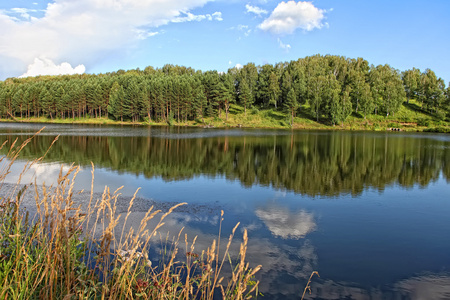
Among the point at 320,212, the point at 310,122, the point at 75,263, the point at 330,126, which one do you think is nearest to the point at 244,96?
the point at 310,122

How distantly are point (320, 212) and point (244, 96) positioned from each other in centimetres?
9190

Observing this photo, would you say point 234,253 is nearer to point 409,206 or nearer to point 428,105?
point 409,206

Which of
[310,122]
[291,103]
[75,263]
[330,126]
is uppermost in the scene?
[291,103]

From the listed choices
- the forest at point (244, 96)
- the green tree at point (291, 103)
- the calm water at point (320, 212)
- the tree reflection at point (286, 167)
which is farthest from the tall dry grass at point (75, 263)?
the forest at point (244, 96)

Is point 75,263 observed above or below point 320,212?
above

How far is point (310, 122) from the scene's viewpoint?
94312 millimetres

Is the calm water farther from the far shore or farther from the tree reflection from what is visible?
the far shore

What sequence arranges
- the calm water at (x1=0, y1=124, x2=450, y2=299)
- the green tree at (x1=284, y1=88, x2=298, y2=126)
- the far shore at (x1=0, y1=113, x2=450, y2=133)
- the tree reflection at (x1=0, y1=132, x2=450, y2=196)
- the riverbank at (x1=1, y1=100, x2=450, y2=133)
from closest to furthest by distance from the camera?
the calm water at (x1=0, y1=124, x2=450, y2=299), the tree reflection at (x1=0, y1=132, x2=450, y2=196), the far shore at (x1=0, y1=113, x2=450, y2=133), the riverbank at (x1=1, y1=100, x2=450, y2=133), the green tree at (x1=284, y1=88, x2=298, y2=126)

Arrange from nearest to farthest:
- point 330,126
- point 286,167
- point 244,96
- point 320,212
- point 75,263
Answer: point 75,263 → point 320,212 → point 286,167 → point 330,126 → point 244,96

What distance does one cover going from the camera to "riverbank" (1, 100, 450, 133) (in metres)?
90.8

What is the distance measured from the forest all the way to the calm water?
69.7 meters

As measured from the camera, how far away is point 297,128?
298 feet

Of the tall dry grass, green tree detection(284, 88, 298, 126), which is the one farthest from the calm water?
green tree detection(284, 88, 298, 126)

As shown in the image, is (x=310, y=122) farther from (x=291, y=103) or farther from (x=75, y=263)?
(x=75, y=263)
